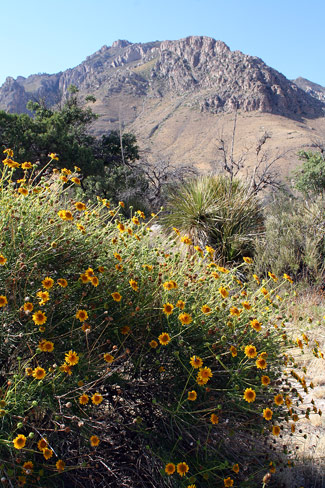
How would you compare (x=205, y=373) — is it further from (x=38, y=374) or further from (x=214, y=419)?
(x=38, y=374)

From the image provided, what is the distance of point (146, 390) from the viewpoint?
2336 millimetres

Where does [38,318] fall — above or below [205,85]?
below

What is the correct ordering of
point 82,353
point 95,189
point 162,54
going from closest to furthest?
point 82,353, point 95,189, point 162,54

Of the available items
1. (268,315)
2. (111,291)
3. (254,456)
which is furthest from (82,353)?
(268,315)

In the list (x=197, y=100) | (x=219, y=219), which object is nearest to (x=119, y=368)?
(x=219, y=219)

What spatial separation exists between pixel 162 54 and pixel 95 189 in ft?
367

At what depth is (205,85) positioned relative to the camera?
311 feet

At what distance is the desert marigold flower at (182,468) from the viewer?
1972 millimetres

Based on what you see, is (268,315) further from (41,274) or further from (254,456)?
(41,274)

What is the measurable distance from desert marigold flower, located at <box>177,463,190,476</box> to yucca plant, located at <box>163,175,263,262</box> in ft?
19.3

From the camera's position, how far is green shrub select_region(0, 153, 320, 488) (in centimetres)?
204

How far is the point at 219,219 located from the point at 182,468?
6.49 metres

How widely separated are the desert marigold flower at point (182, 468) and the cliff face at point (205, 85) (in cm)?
7989

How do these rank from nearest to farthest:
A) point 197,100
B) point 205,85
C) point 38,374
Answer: point 38,374
point 197,100
point 205,85
